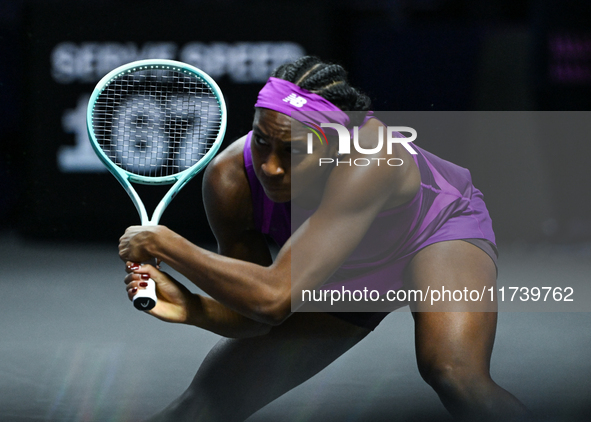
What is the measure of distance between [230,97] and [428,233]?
3.30 metres

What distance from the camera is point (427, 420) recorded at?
2.53 metres

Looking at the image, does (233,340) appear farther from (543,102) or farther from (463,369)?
(543,102)

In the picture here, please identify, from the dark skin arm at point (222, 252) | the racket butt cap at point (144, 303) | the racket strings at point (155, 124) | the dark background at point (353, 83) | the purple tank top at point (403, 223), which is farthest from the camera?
the dark background at point (353, 83)

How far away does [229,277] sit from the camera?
179 cm

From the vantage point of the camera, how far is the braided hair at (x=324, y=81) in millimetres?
1919

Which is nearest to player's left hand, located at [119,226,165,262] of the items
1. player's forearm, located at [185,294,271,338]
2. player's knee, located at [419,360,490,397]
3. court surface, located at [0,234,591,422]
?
player's forearm, located at [185,294,271,338]

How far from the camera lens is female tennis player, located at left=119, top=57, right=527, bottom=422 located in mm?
1802

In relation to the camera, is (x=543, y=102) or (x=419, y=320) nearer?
(x=419, y=320)

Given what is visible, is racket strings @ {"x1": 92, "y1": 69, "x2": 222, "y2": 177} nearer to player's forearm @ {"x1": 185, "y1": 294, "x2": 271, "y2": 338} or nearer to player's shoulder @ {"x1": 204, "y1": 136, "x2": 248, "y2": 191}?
player's shoulder @ {"x1": 204, "y1": 136, "x2": 248, "y2": 191}

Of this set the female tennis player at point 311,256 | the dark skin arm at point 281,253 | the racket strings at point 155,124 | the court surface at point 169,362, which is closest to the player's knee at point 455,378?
the female tennis player at point 311,256

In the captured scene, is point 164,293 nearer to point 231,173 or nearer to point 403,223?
point 231,173

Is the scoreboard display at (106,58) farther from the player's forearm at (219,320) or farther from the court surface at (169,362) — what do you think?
the player's forearm at (219,320)

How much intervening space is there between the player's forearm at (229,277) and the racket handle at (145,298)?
0.07 metres

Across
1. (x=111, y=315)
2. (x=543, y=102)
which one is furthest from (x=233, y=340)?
(x=543, y=102)
